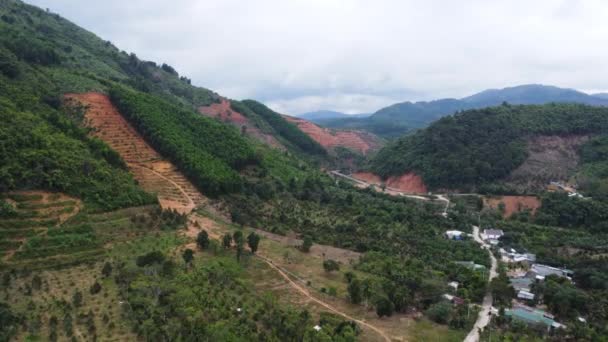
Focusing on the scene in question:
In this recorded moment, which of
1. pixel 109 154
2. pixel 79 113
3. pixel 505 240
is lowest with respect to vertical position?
pixel 505 240

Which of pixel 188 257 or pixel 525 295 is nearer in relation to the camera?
pixel 188 257

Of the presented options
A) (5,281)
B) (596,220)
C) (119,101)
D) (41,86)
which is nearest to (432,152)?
(596,220)

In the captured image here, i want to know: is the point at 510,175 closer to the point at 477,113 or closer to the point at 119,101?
the point at 477,113

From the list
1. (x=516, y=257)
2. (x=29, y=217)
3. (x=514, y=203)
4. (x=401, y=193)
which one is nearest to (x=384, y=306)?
(x=516, y=257)

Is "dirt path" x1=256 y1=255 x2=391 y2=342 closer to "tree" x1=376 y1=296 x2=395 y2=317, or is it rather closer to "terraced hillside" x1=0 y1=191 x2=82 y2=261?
"tree" x1=376 y1=296 x2=395 y2=317

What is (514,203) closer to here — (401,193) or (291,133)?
(401,193)

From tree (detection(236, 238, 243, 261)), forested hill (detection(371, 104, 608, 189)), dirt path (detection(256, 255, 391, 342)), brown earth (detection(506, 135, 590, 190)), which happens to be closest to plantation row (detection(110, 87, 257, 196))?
tree (detection(236, 238, 243, 261))

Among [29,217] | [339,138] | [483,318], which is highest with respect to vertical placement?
[339,138]
